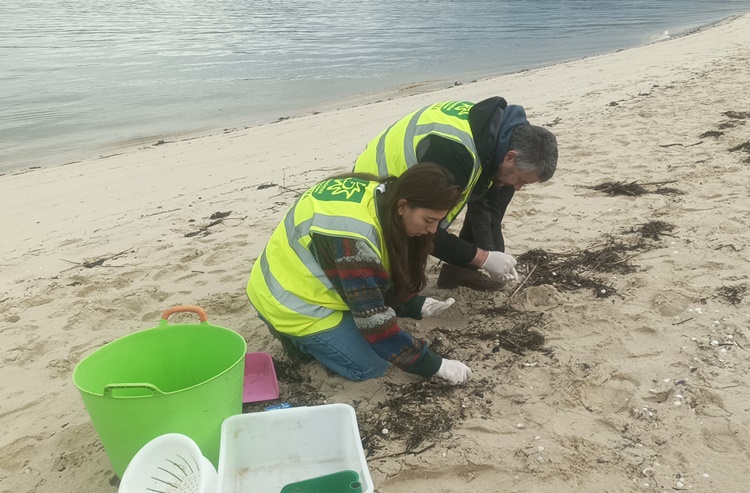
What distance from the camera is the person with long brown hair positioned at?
2.30 m

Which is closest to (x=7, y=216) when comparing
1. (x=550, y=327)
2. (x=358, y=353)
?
(x=358, y=353)

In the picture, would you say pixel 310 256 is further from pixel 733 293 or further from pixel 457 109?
pixel 733 293

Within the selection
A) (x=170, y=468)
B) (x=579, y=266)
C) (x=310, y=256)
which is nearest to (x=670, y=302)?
(x=579, y=266)

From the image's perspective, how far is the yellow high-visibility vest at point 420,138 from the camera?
9.37 ft

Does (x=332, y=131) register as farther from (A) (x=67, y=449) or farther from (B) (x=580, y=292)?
(A) (x=67, y=449)

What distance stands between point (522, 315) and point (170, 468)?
1887 millimetres

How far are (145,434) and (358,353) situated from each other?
0.95m

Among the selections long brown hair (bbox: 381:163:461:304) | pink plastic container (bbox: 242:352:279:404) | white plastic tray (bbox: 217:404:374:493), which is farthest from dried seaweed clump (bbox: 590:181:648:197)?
white plastic tray (bbox: 217:404:374:493)

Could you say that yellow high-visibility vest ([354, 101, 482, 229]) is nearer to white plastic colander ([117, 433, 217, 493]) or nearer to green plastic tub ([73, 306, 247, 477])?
green plastic tub ([73, 306, 247, 477])

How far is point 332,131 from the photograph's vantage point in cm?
827

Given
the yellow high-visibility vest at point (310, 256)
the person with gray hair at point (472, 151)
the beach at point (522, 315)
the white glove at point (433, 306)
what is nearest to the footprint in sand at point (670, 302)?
the beach at point (522, 315)

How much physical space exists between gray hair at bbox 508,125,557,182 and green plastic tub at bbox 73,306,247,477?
153 centimetres

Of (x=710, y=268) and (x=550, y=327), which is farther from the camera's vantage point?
(x=710, y=268)

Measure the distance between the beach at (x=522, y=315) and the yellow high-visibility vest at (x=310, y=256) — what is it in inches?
14.7
